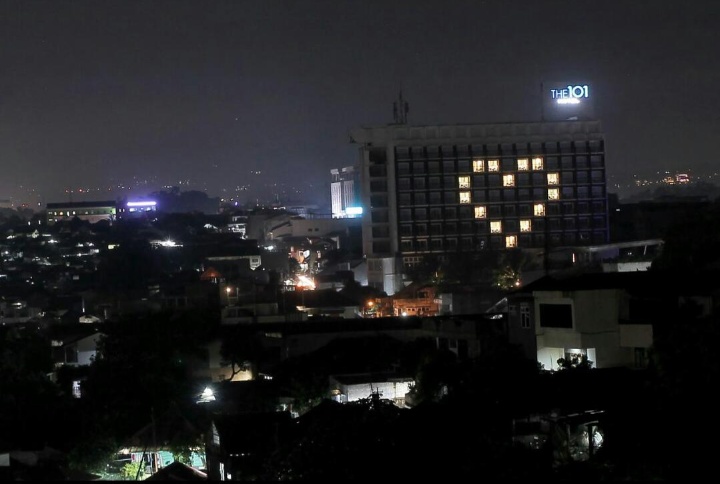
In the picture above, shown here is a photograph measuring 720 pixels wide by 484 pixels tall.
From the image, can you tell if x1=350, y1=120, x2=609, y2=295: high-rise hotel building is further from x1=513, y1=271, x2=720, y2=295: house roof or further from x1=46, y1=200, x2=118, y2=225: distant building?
x1=46, y1=200, x2=118, y2=225: distant building

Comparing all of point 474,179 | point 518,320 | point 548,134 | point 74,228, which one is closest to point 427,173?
point 474,179

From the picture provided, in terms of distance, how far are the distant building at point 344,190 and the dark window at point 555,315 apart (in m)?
29.1

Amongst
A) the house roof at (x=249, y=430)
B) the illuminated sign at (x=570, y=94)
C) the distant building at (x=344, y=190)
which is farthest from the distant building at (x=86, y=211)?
the house roof at (x=249, y=430)

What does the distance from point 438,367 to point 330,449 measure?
442 centimetres

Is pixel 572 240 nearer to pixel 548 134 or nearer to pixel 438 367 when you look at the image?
pixel 548 134

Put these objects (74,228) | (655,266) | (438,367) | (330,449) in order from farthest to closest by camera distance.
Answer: (74,228)
(655,266)
(438,367)
(330,449)

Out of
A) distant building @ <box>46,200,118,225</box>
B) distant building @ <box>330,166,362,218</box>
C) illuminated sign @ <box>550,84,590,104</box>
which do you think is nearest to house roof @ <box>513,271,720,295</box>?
illuminated sign @ <box>550,84,590,104</box>

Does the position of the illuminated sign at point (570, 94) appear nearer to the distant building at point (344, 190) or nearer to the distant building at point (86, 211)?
the distant building at point (344, 190)

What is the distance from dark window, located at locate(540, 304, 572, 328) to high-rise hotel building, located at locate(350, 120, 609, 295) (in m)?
17.2

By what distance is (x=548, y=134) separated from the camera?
30859 mm

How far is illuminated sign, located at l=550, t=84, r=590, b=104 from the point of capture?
3184cm

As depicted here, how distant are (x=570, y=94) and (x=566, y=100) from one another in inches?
8.3

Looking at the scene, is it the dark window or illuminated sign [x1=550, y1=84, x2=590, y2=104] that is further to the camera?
illuminated sign [x1=550, y1=84, x2=590, y2=104]

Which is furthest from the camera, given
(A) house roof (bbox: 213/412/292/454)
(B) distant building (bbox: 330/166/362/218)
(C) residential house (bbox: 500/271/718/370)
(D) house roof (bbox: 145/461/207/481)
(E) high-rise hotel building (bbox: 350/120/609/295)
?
(B) distant building (bbox: 330/166/362/218)
